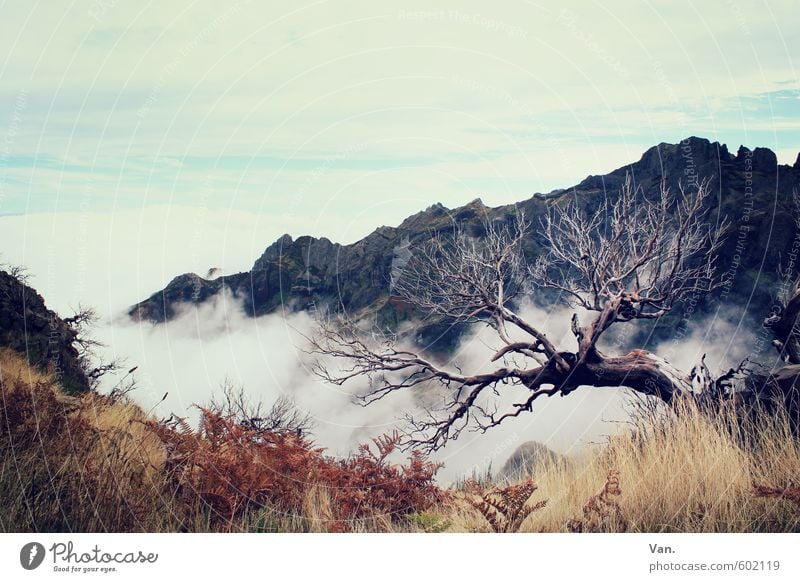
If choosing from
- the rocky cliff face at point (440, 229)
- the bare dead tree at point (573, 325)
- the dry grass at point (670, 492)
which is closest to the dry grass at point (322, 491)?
the dry grass at point (670, 492)

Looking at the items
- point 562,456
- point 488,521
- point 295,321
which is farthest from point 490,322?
point 295,321

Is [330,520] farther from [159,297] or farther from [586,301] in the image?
[159,297]

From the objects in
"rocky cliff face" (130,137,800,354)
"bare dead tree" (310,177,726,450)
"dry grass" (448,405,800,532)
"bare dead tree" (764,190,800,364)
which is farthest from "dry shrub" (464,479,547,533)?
"rocky cliff face" (130,137,800,354)

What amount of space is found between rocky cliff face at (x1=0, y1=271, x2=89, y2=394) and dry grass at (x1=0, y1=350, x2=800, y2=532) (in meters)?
4.05

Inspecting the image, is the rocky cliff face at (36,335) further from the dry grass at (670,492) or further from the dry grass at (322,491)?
the dry grass at (670,492)

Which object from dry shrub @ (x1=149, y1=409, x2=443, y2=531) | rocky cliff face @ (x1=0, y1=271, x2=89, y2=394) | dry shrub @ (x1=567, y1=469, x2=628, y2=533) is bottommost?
dry shrub @ (x1=567, y1=469, x2=628, y2=533)

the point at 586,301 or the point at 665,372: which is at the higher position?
the point at 586,301

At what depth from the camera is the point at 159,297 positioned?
86.8 metres

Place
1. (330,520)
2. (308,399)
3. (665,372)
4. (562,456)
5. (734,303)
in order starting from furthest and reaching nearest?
(734,303) < (308,399) < (665,372) < (562,456) < (330,520)

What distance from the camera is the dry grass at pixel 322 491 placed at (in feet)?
26.1

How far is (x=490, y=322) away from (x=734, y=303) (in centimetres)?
7589

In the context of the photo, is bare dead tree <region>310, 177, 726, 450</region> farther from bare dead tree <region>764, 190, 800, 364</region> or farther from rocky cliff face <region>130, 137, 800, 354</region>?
rocky cliff face <region>130, 137, 800, 354</region>

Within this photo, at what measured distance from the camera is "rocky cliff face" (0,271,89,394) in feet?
43.4
